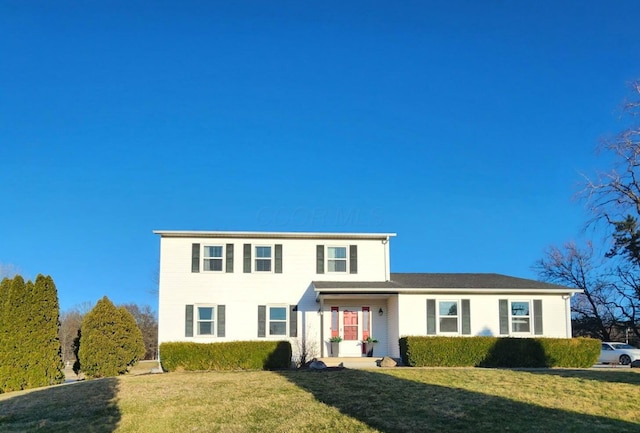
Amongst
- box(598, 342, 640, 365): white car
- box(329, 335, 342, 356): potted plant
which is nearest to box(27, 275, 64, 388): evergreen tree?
box(329, 335, 342, 356): potted plant

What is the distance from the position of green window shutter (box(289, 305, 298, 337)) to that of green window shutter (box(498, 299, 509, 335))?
27.0 ft

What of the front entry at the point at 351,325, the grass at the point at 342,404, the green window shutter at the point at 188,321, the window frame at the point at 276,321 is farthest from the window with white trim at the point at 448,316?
the green window shutter at the point at 188,321

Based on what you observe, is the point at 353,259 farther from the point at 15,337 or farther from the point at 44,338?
the point at 15,337

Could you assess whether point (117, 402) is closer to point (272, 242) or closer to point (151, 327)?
point (272, 242)

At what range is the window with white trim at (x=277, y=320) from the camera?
2463 cm

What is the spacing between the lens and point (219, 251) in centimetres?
2511

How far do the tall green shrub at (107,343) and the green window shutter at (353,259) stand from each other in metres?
9.22

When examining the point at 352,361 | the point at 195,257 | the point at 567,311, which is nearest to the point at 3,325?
the point at 195,257

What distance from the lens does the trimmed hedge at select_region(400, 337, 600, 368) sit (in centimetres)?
2075

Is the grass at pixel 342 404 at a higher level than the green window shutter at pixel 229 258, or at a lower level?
lower

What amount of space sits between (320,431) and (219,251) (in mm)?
16143

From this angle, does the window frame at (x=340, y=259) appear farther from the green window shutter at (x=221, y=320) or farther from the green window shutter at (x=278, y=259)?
the green window shutter at (x=221, y=320)

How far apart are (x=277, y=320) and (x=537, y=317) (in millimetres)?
10528

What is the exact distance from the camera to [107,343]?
20078mm
